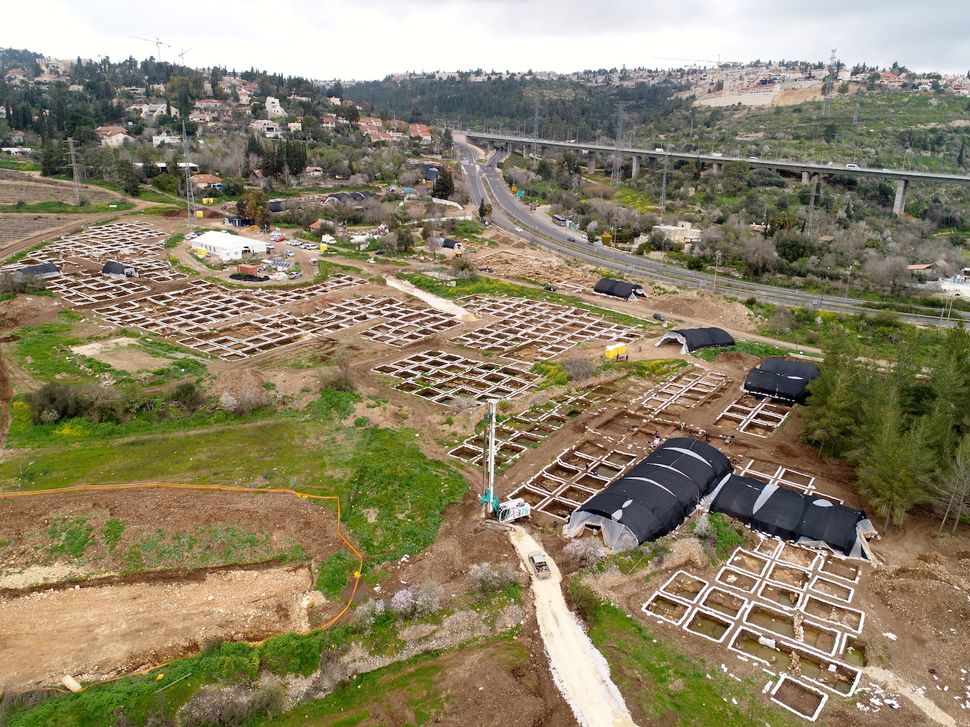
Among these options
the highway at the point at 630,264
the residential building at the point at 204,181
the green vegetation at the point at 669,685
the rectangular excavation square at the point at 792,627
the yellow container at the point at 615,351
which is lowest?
the rectangular excavation square at the point at 792,627

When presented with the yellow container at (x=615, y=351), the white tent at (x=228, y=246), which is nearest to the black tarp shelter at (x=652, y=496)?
the yellow container at (x=615, y=351)

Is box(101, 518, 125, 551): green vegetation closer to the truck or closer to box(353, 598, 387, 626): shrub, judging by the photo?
box(353, 598, 387, 626): shrub

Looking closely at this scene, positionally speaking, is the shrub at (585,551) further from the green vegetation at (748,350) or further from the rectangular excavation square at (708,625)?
the green vegetation at (748,350)

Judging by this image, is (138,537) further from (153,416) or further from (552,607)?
(552,607)

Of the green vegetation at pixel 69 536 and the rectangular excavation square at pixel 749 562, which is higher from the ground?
the green vegetation at pixel 69 536

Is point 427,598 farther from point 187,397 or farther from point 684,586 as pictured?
point 187,397

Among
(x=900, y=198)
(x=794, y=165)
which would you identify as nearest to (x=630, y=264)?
(x=794, y=165)

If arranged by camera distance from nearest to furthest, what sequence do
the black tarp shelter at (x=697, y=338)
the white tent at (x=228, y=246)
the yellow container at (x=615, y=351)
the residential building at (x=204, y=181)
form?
the yellow container at (x=615, y=351)
the black tarp shelter at (x=697, y=338)
the white tent at (x=228, y=246)
the residential building at (x=204, y=181)
